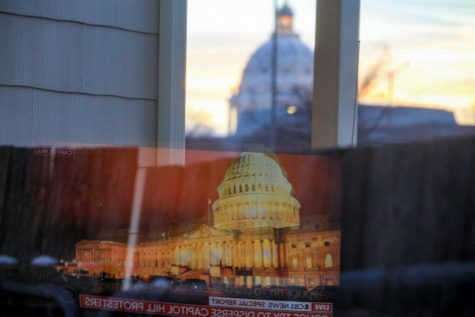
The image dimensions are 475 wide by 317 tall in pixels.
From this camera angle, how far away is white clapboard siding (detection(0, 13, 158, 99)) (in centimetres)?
398

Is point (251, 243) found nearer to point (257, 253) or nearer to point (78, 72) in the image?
point (257, 253)

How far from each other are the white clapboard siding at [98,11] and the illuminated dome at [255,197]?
162 cm

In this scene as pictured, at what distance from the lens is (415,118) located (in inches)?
149

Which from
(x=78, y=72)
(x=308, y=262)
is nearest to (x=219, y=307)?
(x=308, y=262)

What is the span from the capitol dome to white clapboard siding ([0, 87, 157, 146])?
616 mm

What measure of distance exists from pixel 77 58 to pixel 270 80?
1.24m

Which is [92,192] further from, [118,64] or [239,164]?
[118,64]

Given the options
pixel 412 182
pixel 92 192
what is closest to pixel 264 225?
pixel 412 182

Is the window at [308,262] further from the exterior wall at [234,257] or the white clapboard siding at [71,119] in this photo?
the white clapboard siding at [71,119]

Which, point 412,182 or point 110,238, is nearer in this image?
point 412,182

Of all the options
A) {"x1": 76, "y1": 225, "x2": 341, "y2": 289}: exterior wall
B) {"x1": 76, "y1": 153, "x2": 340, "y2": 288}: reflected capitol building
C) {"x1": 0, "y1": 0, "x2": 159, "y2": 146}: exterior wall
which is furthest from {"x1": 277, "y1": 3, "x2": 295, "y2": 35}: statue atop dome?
{"x1": 76, "y1": 225, "x2": 341, "y2": 289}: exterior wall

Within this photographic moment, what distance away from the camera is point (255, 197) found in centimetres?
314

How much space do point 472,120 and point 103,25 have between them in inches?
92.2

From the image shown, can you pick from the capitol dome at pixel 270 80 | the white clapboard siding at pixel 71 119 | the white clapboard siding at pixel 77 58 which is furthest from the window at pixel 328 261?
the white clapboard siding at pixel 77 58
